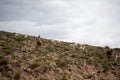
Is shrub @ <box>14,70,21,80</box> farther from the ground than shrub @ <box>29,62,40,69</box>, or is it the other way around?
shrub @ <box>29,62,40,69</box>

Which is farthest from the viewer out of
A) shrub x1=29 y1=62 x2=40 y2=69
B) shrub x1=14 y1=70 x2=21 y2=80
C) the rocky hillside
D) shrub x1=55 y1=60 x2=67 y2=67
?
shrub x1=55 y1=60 x2=67 y2=67

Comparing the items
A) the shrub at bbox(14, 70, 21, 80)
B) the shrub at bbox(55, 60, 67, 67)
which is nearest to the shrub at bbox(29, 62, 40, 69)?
the shrub at bbox(14, 70, 21, 80)

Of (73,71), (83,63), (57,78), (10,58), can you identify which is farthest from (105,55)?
(10,58)

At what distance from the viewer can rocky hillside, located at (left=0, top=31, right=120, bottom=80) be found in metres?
17.8

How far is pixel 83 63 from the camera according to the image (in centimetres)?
2402

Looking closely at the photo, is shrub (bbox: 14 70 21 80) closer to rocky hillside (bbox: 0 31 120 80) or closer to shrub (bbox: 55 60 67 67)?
rocky hillside (bbox: 0 31 120 80)

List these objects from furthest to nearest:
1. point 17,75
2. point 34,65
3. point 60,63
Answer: point 60,63 < point 34,65 < point 17,75

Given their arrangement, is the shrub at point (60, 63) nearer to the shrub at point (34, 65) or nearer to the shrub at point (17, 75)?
the shrub at point (34, 65)

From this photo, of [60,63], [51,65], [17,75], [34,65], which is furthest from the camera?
[60,63]

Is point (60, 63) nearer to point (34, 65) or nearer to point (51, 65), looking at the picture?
point (51, 65)

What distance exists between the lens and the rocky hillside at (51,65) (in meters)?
17.8

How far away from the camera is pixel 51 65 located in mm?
20375

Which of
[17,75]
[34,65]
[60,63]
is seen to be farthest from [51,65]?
[17,75]

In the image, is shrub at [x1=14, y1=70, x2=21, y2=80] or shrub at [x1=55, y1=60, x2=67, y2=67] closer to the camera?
shrub at [x1=14, y1=70, x2=21, y2=80]
